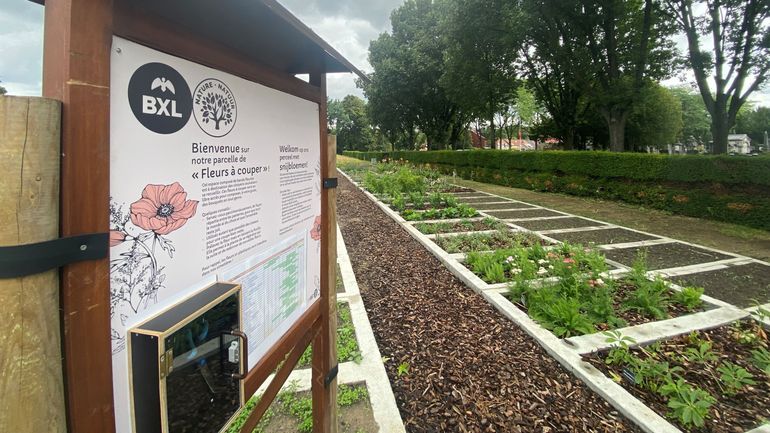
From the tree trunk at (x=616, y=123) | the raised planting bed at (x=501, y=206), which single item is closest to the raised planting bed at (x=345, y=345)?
the raised planting bed at (x=501, y=206)

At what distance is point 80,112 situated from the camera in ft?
2.51

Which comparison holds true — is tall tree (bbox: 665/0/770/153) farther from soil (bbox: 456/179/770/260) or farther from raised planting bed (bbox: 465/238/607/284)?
raised planting bed (bbox: 465/238/607/284)

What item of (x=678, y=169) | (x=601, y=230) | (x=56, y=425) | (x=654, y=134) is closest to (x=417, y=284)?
(x=56, y=425)

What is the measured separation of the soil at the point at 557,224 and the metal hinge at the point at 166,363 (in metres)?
7.24

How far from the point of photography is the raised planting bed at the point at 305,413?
2289 millimetres

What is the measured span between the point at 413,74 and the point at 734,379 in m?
29.5

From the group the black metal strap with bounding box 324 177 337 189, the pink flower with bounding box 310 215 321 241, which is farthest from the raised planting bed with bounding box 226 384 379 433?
the black metal strap with bounding box 324 177 337 189

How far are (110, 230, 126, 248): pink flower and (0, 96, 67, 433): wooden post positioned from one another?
0.12 m

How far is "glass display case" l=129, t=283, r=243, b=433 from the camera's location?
0.90 meters

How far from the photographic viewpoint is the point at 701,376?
102 inches

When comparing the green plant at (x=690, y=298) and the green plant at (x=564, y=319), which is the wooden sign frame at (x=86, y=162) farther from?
the green plant at (x=690, y=298)

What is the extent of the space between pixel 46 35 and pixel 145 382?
32.1 inches

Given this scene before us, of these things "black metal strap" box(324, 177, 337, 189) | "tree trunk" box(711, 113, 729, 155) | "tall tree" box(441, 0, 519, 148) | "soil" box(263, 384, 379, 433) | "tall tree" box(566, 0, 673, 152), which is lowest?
"soil" box(263, 384, 379, 433)

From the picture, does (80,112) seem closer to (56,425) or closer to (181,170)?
(181,170)
